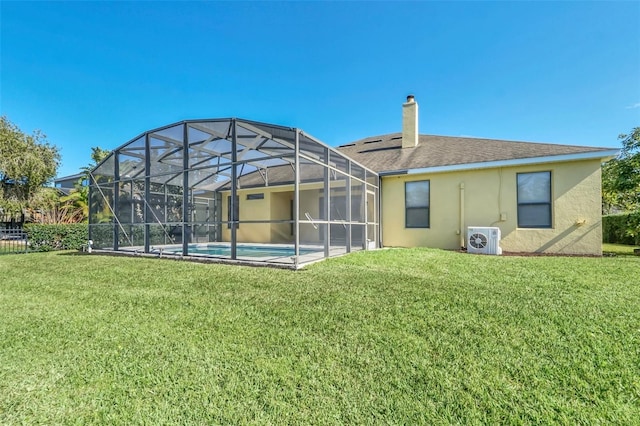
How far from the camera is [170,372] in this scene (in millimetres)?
2443

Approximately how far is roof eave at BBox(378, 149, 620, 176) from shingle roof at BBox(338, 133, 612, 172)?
8 cm

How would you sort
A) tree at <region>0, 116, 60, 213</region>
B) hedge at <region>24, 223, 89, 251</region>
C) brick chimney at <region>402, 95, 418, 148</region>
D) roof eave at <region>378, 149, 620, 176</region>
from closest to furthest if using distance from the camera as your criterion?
roof eave at <region>378, 149, 620, 176</region>
hedge at <region>24, 223, 89, 251</region>
brick chimney at <region>402, 95, 418, 148</region>
tree at <region>0, 116, 60, 213</region>

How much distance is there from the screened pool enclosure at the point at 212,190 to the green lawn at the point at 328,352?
9.30ft

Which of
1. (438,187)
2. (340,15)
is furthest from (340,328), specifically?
(340,15)

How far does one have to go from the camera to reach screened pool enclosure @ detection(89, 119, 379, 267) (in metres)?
7.55

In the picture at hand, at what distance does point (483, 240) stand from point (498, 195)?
1.80 meters

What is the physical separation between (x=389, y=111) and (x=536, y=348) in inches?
637

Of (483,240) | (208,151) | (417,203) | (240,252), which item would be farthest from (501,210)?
(208,151)

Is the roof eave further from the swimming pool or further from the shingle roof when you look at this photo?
the swimming pool

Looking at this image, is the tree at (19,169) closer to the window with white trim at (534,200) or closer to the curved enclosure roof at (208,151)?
the curved enclosure roof at (208,151)

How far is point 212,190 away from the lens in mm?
12805

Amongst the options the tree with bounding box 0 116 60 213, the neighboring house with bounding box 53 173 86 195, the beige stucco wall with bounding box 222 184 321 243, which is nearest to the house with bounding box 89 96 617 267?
the beige stucco wall with bounding box 222 184 321 243

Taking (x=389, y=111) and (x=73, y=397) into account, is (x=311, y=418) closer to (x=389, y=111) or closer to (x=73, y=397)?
(x=73, y=397)

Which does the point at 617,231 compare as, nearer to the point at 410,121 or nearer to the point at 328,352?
the point at 410,121
